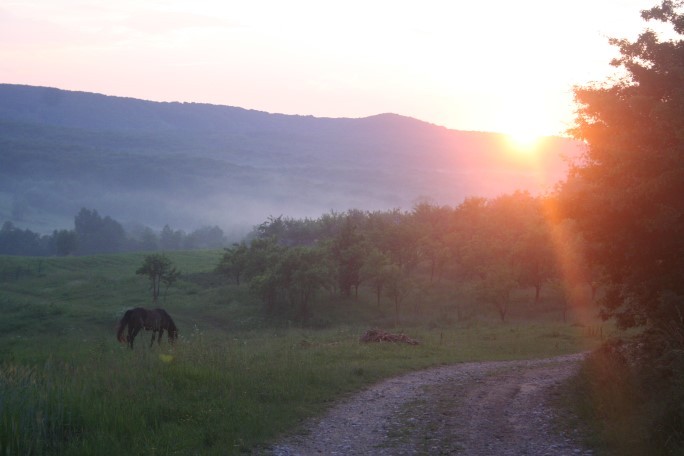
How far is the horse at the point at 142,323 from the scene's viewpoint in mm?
22188

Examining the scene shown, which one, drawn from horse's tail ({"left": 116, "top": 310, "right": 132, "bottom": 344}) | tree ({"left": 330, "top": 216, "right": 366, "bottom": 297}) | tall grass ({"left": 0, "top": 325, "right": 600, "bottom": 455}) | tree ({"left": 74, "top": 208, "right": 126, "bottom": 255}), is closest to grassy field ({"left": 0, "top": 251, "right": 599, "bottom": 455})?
tall grass ({"left": 0, "top": 325, "right": 600, "bottom": 455})

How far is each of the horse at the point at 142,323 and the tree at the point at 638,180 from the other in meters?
14.9

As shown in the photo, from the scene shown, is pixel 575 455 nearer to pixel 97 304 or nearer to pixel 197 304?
pixel 197 304

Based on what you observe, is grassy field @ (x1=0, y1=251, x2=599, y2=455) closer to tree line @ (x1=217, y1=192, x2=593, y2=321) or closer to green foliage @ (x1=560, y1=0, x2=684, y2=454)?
green foliage @ (x1=560, y1=0, x2=684, y2=454)

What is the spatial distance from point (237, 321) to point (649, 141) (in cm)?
3705

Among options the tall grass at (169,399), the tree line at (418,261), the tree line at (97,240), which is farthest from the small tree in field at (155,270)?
the tree line at (97,240)

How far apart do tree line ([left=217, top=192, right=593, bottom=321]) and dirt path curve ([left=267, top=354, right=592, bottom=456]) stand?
2642cm

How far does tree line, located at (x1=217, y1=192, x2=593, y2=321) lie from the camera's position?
159 ft

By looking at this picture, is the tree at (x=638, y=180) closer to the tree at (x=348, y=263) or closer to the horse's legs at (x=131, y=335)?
the horse's legs at (x=131, y=335)

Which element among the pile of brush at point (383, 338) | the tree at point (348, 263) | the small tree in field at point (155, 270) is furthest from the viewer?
the small tree in field at point (155, 270)

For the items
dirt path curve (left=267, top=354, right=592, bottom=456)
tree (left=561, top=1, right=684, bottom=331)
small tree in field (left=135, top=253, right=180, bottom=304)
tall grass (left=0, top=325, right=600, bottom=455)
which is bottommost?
dirt path curve (left=267, top=354, right=592, bottom=456)

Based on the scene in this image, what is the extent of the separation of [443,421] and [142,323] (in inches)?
572

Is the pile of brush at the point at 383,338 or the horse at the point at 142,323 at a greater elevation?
the horse at the point at 142,323

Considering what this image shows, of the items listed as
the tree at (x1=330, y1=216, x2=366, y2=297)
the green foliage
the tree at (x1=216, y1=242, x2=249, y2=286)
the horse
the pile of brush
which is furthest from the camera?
the tree at (x1=216, y1=242, x2=249, y2=286)
